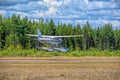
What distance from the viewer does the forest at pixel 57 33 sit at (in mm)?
107188

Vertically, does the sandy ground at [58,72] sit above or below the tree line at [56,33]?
above

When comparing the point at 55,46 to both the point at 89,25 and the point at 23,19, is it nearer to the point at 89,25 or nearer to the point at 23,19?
the point at 23,19

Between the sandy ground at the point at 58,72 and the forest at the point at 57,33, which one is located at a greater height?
the sandy ground at the point at 58,72

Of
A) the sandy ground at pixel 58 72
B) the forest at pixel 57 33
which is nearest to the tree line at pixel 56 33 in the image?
the forest at pixel 57 33

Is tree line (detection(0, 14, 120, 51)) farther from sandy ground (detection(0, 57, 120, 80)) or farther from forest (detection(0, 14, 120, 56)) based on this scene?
sandy ground (detection(0, 57, 120, 80))

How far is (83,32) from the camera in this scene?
13050 cm

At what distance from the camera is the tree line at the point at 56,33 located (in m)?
108

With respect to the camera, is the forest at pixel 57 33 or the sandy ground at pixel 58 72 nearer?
the sandy ground at pixel 58 72

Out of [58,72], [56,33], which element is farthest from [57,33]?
[58,72]

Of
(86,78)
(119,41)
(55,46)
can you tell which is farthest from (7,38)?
(86,78)

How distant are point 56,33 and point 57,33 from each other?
358mm

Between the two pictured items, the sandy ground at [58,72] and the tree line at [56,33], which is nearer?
the sandy ground at [58,72]

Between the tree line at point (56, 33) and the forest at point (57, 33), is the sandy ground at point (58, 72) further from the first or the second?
the tree line at point (56, 33)

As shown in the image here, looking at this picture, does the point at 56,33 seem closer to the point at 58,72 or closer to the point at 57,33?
the point at 57,33
